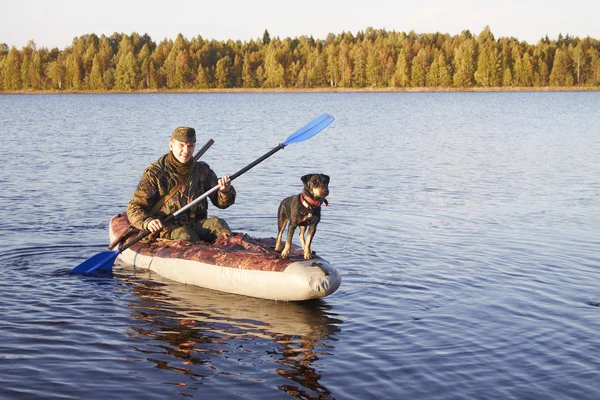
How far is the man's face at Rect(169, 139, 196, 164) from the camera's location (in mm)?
9805

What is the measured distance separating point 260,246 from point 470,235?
4.99 meters

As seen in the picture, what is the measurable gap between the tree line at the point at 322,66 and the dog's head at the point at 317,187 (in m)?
134

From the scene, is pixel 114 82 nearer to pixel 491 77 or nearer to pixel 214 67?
pixel 214 67

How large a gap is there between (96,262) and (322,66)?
144 metres

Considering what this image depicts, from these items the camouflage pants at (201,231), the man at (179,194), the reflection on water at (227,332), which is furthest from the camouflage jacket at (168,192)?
the reflection on water at (227,332)

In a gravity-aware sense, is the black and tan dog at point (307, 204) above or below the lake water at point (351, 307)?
above

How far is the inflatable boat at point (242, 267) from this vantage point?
8.70 meters

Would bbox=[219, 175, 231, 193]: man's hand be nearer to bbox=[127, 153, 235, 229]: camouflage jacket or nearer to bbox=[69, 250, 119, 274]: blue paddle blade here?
bbox=[127, 153, 235, 229]: camouflage jacket

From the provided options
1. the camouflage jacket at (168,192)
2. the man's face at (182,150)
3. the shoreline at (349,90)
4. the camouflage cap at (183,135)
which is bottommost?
the camouflage jacket at (168,192)

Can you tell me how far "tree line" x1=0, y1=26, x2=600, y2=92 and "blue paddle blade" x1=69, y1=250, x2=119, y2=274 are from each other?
13258cm

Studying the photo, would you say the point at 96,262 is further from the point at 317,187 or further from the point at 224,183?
the point at 317,187

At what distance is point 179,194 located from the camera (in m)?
10.1

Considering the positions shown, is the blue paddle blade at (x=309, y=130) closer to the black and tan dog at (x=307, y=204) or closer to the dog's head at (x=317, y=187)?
the black and tan dog at (x=307, y=204)

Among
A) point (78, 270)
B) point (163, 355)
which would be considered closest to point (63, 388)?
point (163, 355)
